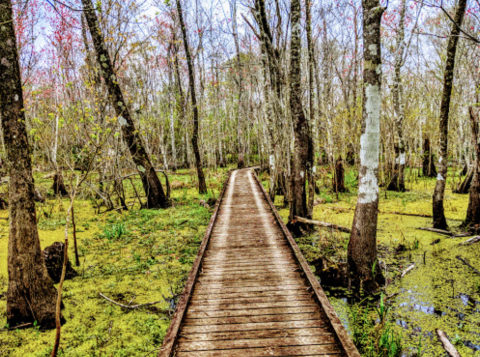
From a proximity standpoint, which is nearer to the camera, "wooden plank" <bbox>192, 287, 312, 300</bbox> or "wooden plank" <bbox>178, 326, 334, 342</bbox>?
"wooden plank" <bbox>178, 326, 334, 342</bbox>

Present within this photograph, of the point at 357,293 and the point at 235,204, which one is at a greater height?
the point at 235,204

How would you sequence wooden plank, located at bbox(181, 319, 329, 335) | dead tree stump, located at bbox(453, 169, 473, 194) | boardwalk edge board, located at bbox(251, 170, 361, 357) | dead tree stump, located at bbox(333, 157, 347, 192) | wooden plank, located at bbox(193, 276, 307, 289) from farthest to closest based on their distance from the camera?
dead tree stump, located at bbox(333, 157, 347, 192)
dead tree stump, located at bbox(453, 169, 473, 194)
wooden plank, located at bbox(193, 276, 307, 289)
wooden plank, located at bbox(181, 319, 329, 335)
boardwalk edge board, located at bbox(251, 170, 361, 357)

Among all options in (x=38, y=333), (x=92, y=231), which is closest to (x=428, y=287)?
(x=38, y=333)

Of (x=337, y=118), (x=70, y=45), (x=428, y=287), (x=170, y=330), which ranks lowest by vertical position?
(x=428, y=287)

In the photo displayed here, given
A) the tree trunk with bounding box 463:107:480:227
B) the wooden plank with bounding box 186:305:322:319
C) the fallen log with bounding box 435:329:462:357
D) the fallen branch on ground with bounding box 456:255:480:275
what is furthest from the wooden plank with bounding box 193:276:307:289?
the tree trunk with bounding box 463:107:480:227

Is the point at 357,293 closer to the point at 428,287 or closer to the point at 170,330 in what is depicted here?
the point at 428,287

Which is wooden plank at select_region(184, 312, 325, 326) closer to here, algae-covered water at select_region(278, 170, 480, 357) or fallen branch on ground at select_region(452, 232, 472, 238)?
algae-covered water at select_region(278, 170, 480, 357)

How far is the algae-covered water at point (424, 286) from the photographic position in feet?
12.4

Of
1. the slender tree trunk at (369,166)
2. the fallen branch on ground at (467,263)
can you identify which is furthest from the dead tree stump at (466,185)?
the slender tree trunk at (369,166)

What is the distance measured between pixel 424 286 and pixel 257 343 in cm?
339

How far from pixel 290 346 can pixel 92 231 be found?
6.99 metres

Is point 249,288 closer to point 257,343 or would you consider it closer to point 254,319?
point 254,319

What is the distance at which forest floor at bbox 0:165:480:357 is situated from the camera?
12.2ft

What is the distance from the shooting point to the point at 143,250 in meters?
7.08
